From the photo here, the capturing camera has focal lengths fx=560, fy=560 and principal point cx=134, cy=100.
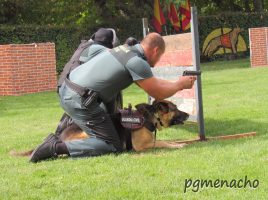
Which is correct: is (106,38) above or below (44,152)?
above

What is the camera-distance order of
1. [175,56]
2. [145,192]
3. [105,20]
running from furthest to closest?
[105,20], [175,56], [145,192]

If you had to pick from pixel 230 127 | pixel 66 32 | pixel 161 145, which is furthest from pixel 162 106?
pixel 66 32

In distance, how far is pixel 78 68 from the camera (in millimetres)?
6453

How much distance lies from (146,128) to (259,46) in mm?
15127

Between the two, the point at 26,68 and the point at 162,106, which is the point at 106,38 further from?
the point at 26,68

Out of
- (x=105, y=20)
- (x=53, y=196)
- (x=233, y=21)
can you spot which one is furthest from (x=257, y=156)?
(x=233, y=21)

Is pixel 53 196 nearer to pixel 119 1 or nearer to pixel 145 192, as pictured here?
pixel 145 192

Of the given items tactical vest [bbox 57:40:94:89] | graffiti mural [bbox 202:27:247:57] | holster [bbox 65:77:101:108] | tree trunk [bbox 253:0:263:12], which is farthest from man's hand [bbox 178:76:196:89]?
tree trunk [bbox 253:0:263:12]

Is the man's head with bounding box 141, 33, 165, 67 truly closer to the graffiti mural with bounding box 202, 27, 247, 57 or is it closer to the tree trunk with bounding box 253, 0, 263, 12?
the graffiti mural with bounding box 202, 27, 247, 57

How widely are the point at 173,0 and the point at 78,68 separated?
60.1ft

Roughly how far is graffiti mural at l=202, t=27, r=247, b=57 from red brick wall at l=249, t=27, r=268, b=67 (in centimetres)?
809

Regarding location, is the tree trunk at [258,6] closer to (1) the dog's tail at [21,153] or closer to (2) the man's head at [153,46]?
(2) the man's head at [153,46]

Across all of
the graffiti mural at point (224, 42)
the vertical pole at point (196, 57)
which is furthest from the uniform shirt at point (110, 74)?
the graffiti mural at point (224, 42)

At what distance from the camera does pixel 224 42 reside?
2972cm
